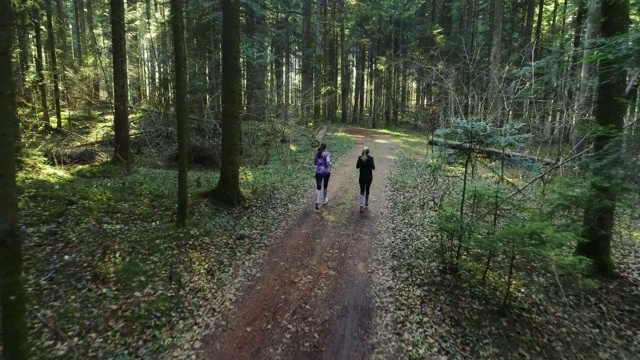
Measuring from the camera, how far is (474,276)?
784 cm

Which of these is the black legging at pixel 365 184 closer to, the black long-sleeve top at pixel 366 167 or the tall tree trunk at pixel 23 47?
the black long-sleeve top at pixel 366 167

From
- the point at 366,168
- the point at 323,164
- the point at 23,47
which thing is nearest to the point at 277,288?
the point at 323,164

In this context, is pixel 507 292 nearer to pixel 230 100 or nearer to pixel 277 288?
pixel 277 288

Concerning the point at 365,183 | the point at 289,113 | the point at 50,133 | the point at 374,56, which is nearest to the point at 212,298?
the point at 365,183

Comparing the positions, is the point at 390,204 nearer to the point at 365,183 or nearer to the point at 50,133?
the point at 365,183

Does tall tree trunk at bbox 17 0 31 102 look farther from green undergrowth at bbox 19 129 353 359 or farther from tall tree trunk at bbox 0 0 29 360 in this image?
tall tree trunk at bbox 0 0 29 360

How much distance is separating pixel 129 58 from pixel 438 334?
Answer: 2335cm

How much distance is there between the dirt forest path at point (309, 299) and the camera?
5.64 metres

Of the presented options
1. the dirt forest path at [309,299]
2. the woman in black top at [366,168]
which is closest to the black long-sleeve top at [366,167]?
the woman in black top at [366,168]

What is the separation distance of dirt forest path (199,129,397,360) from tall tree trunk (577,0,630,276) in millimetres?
4314

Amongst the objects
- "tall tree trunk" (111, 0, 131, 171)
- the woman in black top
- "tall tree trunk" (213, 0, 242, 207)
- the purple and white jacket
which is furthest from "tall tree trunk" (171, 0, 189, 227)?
"tall tree trunk" (111, 0, 131, 171)

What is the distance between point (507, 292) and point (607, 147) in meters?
2.94

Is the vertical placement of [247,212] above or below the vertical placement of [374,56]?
below

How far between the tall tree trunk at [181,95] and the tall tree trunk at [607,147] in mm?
7904
